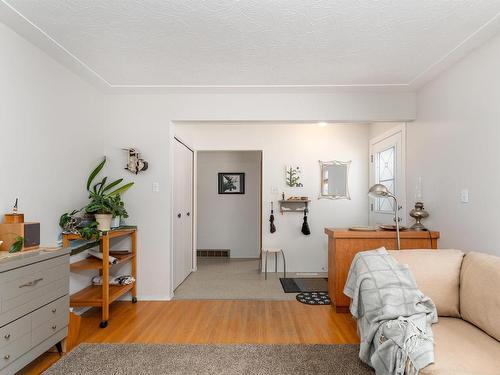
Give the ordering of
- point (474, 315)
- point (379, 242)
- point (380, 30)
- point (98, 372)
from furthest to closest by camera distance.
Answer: point (379, 242), point (380, 30), point (98, 372), point (474, 315)

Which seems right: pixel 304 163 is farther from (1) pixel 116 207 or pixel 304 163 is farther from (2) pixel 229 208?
(1) pixel 116 207

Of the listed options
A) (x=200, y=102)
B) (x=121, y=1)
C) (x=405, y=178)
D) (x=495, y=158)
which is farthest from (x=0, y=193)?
(x=405, y=178)

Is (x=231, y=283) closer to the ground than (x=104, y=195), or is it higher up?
closer to the ground

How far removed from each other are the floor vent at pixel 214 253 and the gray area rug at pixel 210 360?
3648 mm

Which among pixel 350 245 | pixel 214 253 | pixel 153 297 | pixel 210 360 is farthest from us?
pixel 214 253

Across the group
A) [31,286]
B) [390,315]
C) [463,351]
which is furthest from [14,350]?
[463,351]

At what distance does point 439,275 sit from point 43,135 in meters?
3.20

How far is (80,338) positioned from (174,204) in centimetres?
166

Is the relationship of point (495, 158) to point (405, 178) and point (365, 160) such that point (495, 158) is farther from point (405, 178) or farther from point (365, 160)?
point (365, 160)

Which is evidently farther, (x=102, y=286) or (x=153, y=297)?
(x=153, y=297)

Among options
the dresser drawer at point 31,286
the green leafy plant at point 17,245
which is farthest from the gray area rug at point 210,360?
the green leafy plant at point 17,245

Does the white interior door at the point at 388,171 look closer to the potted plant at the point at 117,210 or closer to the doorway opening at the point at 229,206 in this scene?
the doorway opening at the point at 229,206

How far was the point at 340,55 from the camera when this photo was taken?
8.52 ft

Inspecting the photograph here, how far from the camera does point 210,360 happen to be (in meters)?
2.21
